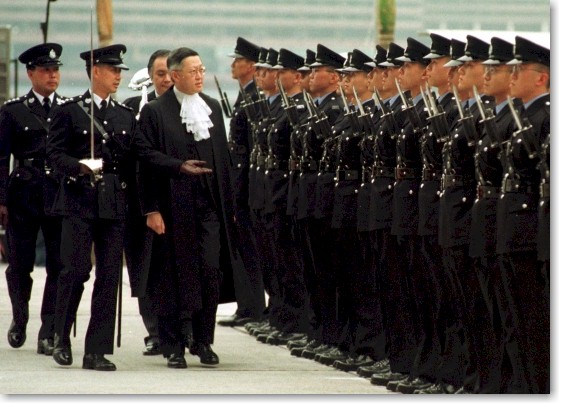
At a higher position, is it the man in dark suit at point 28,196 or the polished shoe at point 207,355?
the man in dark suit at point 28,196

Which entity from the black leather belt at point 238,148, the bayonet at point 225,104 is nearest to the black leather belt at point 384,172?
the bayonet at point 225,104

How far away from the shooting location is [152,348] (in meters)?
10.6

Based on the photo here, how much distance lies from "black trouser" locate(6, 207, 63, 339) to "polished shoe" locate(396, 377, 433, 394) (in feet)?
7.73

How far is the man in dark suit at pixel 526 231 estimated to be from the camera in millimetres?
7844

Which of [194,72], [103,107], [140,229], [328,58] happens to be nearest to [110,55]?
[103,107]

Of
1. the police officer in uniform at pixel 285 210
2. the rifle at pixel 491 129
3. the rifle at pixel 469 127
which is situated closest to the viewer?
the rifle at pixel 491 129

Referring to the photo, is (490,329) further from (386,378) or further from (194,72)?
(194,72)

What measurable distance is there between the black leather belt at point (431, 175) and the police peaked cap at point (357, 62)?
1.26 metres

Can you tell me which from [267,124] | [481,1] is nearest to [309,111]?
[267,124]

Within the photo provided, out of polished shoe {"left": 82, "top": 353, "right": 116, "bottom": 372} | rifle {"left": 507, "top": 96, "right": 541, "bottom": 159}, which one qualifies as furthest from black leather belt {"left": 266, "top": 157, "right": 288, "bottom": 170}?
rifle {"left": 507, "top": 96, "right": 541, "bottom": 159}

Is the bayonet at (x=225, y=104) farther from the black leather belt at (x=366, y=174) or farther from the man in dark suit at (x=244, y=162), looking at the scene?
the black leather belt at (x=366, y=174)

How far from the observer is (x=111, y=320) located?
381 inches

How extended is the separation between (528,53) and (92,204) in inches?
97.9

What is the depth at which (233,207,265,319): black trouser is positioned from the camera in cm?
1016
